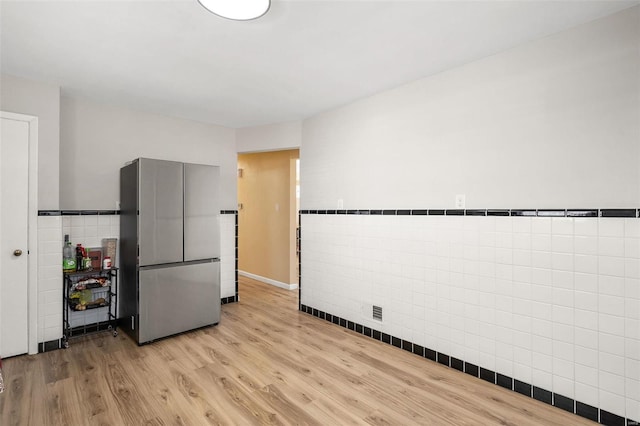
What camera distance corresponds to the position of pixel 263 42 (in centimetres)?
224

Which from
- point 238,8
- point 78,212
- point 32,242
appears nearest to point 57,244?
point 32,242

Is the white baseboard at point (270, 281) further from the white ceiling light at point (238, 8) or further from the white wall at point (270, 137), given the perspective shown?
the white ceiling light at point (238, 8)

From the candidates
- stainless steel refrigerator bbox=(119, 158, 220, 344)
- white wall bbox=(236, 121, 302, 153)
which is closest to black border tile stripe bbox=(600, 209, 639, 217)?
white wall bbox=(236, 121, 302, 153)

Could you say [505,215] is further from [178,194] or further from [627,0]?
[178,194]

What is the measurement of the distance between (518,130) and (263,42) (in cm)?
189

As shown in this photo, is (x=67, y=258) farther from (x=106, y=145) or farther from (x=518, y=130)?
(x=518, y=130)

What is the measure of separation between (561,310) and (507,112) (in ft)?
4.60

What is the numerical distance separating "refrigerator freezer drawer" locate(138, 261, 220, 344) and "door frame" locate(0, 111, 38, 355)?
2.75 ft

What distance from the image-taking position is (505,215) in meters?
2.37

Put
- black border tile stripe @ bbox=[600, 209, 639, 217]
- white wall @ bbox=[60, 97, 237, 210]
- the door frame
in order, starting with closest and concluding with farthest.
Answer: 1. black border tile stripe @ bbox=[600, 209, 639, 217]
2. the door frame
3. white wall @ bbox=[60, 97, 237, 210]

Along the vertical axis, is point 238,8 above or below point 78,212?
above

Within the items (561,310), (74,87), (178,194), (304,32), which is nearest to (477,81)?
(304,32)

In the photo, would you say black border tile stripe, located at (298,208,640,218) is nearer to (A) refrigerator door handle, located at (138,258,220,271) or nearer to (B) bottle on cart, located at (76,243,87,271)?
(B) bottle on cart, located at (76,243,87,271)

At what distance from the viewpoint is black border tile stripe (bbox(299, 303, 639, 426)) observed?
6.50 feet
